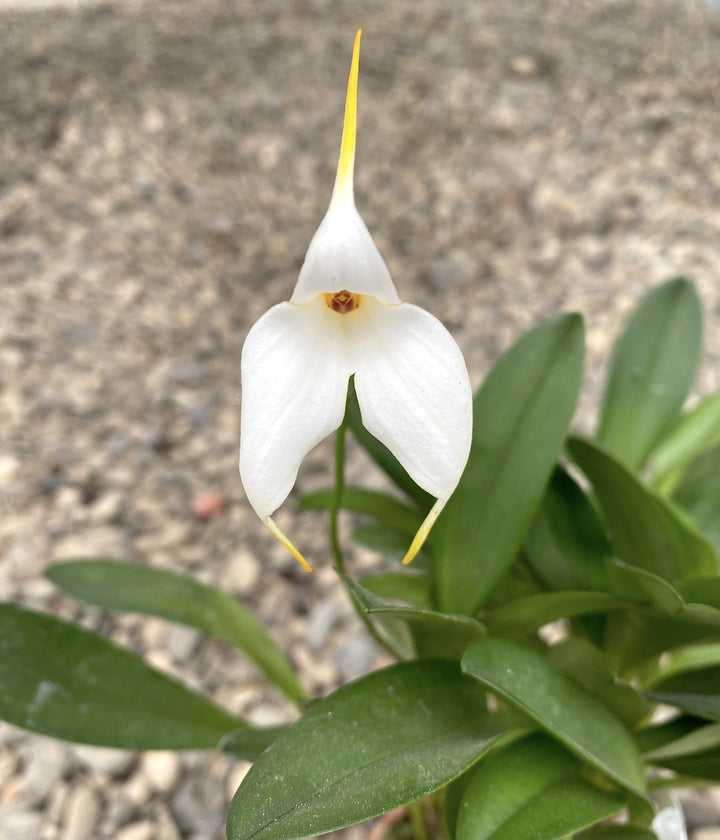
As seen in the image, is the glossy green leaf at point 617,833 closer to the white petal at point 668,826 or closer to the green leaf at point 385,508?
the white petal at point 668,826

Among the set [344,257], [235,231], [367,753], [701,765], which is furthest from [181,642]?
[235,231]

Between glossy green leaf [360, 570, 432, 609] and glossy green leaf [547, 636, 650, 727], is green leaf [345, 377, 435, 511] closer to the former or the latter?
glossy green leaf [360, 570, 432, 609]

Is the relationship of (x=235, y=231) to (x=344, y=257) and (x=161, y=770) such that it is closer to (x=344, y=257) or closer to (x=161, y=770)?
(x=161, y=770)

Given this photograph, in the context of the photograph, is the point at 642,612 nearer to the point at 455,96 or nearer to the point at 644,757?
the point at 644,757

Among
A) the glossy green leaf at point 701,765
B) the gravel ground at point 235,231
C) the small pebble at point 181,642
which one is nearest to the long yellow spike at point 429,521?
the glossy green leaf at point 701,765

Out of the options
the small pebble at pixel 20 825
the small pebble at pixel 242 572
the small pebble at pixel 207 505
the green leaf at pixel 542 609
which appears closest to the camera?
the green leaf at pixel 542 609

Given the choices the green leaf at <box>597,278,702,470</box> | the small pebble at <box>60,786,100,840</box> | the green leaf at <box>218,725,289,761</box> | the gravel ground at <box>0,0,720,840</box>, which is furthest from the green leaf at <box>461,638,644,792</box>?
the small pebble at <box>60,786,100,840</box>
